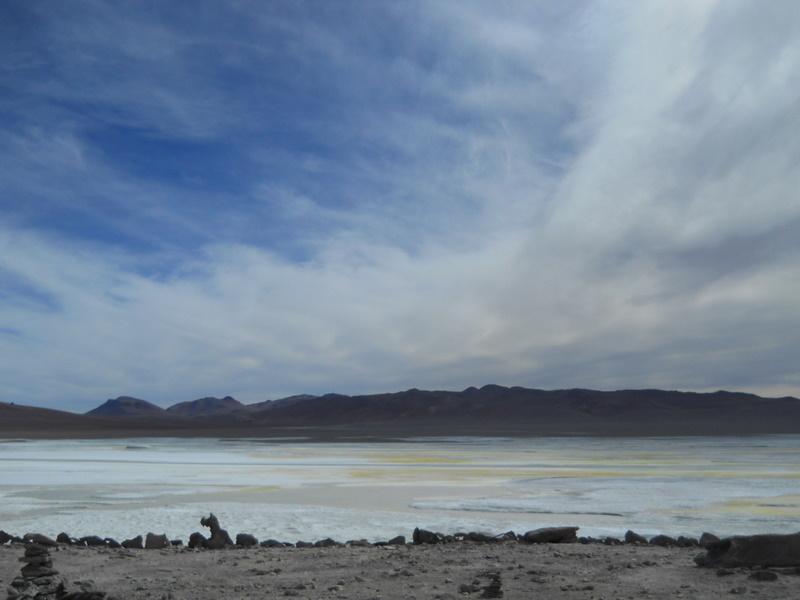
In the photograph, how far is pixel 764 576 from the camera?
7.96 metres

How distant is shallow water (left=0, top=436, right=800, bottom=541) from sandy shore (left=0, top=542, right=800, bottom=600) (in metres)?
2.44

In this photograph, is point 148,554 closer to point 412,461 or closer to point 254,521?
point 254,521

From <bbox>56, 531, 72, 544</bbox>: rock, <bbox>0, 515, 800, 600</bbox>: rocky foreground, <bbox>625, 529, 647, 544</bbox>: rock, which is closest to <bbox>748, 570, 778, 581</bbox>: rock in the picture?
<bbox>0, 515, 800, 600</bbox>: rocky foreground

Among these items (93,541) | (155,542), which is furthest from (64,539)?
(155,542)

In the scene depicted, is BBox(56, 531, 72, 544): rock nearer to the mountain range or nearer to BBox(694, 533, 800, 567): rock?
BBox(694, 533, 800, 567): rock

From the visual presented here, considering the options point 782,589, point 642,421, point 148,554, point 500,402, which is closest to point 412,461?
point 148,554

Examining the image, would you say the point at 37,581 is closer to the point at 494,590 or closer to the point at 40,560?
the point at 40,560

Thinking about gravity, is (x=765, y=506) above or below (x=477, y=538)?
above

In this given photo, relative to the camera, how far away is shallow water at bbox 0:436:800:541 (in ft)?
44.0

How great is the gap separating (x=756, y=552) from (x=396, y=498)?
33.2 ft

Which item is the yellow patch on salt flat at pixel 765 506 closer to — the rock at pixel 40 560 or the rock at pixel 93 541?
the rock at pixel 93 541

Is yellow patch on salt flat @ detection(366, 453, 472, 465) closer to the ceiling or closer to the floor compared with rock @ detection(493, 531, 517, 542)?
closer to the ceiling

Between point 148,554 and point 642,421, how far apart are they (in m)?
135

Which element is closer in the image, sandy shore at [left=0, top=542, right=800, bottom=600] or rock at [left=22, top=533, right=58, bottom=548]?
sandy shore at [left=0, top=542, right=800, bottom=600]
